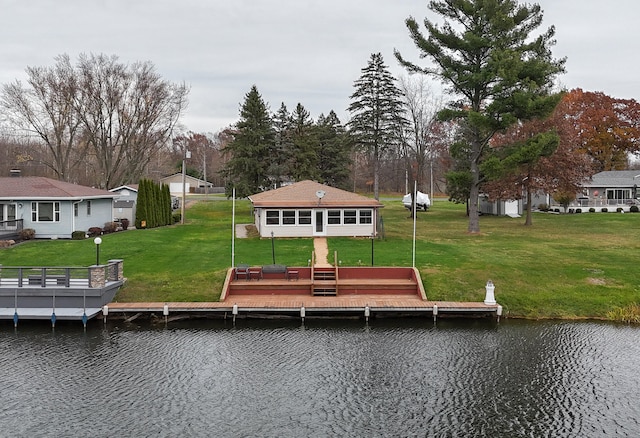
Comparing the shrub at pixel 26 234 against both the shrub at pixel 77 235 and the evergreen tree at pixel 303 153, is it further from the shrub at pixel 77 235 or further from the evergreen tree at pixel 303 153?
the evergreen tree at pixel 303 153

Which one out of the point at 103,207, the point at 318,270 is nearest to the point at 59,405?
the point at 318,270

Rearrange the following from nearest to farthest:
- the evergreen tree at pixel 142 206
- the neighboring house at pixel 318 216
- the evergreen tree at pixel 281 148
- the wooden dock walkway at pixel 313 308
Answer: the wooden dock walkway at pixel 313 308 < the neighboring house at pixel 318 216 < the evergreen tree at pixel 142 206 < the evergreen tree at pixel 281 148

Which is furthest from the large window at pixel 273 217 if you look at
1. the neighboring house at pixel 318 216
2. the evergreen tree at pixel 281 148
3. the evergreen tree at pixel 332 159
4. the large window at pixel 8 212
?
the evergreen tree at pixel 332 159

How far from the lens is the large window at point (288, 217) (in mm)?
33531

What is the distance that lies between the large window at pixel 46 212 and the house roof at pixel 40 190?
0.74 metres

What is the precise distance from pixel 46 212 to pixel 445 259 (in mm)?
24259

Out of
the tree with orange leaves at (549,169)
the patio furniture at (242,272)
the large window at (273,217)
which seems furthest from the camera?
the tree with orange leaves at (549,169)

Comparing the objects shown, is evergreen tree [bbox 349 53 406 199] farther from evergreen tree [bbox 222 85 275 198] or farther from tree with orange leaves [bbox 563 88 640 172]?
tree with orange leaves [bbox 563 88 640 172]

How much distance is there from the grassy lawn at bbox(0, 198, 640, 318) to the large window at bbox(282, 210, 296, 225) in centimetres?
208

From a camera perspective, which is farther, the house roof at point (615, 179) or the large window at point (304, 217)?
the house roof at point (615, 179)

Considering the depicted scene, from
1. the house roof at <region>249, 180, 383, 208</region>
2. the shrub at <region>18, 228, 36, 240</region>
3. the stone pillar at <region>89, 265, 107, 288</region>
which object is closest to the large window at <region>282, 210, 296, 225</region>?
the house roof at <region>249, 180, 383, 208</region>

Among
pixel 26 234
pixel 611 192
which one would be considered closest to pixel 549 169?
pixel 611 192

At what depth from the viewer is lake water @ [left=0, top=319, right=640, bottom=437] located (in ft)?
39.9

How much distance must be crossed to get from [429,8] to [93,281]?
27691mm
